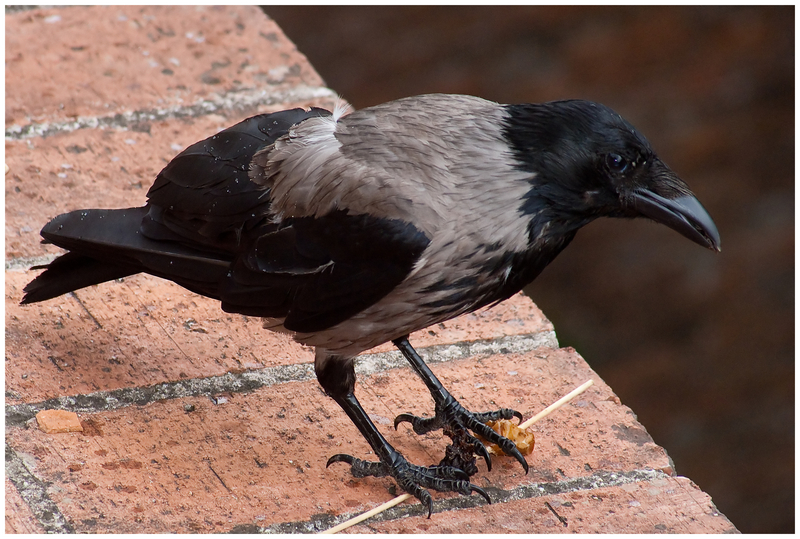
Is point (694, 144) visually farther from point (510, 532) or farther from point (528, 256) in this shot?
point (510, 532)

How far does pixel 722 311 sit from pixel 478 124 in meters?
3.24

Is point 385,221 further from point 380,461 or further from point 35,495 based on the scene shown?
point 35,495

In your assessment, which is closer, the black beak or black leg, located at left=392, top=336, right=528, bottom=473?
the black beak

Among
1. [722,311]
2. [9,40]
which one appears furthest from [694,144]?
[9,40]

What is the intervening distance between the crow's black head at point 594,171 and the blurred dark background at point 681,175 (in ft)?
9.03

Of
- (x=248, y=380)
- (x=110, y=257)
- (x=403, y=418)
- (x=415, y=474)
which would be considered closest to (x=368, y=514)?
(x=415, y=474)

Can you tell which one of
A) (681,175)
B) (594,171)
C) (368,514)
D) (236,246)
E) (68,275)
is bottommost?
(681,175)

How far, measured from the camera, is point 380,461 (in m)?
2.26

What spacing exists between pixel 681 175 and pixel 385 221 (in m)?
3.05

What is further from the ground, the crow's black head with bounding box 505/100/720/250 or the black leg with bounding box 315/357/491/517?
the crow's black head with bounding box 505/100/720/250

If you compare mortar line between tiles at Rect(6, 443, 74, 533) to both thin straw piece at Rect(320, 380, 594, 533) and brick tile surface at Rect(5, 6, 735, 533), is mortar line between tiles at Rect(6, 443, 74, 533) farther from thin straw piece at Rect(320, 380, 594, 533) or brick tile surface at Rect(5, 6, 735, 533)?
thin straw piece at Rect(320, 380, 594, 533)

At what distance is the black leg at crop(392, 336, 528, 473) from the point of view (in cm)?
234

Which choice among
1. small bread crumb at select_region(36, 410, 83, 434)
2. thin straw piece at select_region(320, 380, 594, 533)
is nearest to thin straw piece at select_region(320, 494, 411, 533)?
thin straw piece at select_region(320, 380, 594, 533)

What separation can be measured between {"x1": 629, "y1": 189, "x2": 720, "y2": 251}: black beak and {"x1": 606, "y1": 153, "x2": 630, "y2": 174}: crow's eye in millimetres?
72
